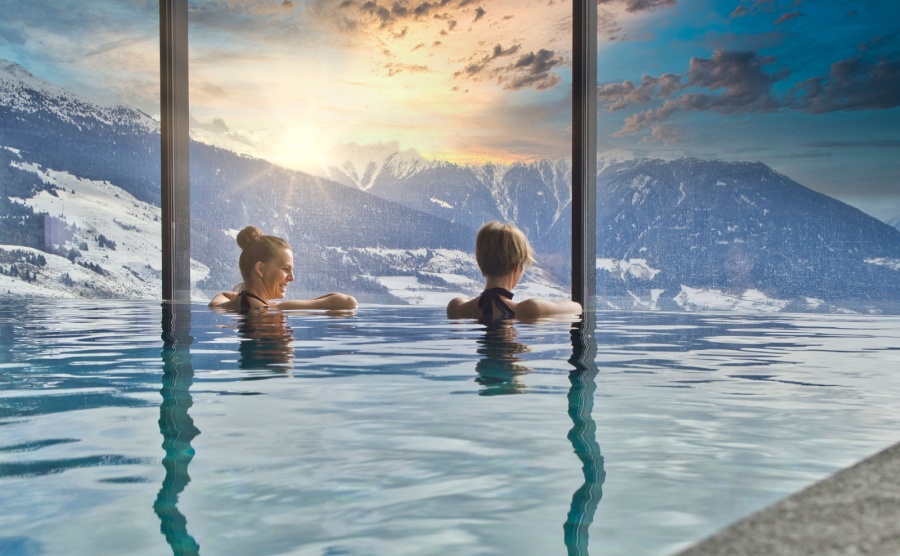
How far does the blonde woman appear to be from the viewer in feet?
10.3

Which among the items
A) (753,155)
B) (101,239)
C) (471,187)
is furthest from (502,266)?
(753,155)

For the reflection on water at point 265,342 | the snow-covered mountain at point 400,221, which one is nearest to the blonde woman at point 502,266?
the reflection on water at point 265,342

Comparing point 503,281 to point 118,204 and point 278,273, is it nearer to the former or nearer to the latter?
point 278,273

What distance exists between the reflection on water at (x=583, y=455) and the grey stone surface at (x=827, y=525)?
0.46ft

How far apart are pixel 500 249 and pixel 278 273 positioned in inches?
48.9

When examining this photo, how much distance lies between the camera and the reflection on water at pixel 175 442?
579 mm

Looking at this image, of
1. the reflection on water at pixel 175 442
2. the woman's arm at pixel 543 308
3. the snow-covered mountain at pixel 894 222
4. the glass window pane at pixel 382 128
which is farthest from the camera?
the snow-covered mountain at pixel 894 222

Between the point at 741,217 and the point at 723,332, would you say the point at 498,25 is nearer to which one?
the point at 741,217

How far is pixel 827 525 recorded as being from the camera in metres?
0.44

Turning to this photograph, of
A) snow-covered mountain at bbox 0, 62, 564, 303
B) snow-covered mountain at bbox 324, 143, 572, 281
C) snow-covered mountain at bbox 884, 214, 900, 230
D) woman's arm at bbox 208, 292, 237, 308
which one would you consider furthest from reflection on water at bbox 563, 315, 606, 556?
snow-covered mountain at bbox 884, 214, 900, 230

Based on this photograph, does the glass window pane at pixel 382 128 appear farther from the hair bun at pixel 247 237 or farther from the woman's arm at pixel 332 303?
the hair bun at pixel 247 237

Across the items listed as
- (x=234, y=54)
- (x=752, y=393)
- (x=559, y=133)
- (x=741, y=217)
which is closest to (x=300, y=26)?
(x=234, y=54)

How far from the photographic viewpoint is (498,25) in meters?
9.09

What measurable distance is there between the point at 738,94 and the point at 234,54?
7.07m
